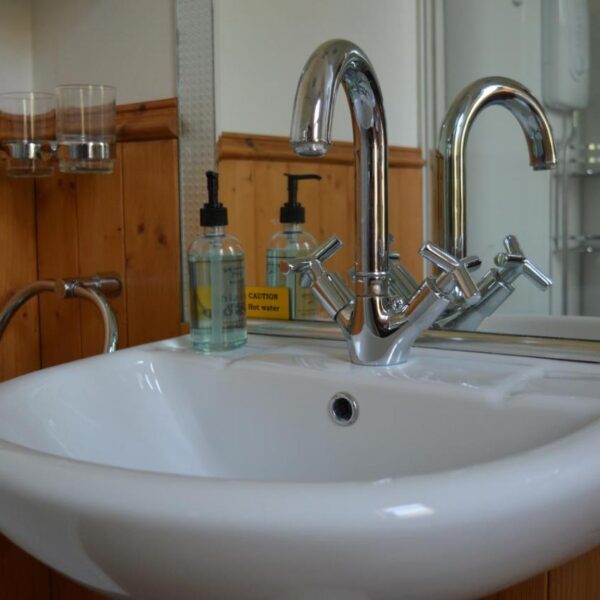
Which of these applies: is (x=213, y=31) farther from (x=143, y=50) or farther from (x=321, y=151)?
(x=321, y=151)

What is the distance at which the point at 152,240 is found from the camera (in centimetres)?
119

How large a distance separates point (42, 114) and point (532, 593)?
0.90 metres

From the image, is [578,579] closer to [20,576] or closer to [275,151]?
[275,151]

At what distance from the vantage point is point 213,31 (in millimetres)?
1105

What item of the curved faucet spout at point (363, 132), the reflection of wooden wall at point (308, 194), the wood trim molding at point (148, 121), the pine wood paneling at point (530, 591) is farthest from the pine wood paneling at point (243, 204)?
the pine wood paneling at point (530, 591)

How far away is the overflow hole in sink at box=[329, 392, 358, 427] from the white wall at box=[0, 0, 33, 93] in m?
0.80

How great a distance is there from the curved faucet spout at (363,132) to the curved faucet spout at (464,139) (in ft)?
0.42

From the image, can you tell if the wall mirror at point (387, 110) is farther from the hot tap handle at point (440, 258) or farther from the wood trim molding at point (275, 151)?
the hot tap handle at point (440, 258)

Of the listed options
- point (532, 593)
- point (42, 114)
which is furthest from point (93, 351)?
point (532, 593)

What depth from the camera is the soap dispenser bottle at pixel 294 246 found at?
1.04 meters

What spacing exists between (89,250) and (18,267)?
13 centimetres

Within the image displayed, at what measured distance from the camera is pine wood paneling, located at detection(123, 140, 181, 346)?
117 cm

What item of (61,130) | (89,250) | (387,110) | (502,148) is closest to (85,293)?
(89,250)

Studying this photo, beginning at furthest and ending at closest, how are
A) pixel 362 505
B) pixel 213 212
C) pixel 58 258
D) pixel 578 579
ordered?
pixel 58 258, pixel 213 212, pixel 578 579, pixel 362 505
